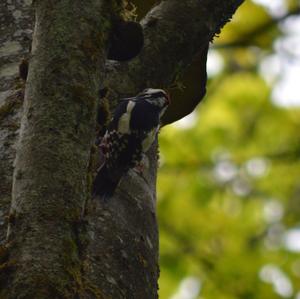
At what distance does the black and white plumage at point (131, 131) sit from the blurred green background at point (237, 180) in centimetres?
121

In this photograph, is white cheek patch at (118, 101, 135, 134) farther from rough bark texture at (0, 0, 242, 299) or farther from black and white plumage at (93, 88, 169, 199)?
rough bark texture at (0, 0, 242, 299)

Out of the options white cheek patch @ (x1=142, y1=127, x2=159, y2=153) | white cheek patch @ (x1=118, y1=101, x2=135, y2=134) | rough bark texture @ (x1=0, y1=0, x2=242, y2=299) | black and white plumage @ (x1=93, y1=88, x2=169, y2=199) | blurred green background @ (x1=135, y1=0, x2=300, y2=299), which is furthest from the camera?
blurred green background @ (x1=135, y1=0, x2=300, y2=299)

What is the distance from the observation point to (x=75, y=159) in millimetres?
2268

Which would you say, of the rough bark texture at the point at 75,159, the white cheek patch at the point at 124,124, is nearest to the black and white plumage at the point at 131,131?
the white cheek patch at the point at 124,124

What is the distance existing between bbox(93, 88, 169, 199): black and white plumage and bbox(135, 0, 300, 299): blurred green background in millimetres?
1208

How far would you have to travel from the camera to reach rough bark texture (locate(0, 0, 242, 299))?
2.11m

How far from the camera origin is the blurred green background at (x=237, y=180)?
6707 millimetres

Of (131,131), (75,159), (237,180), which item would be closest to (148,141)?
(131,131)

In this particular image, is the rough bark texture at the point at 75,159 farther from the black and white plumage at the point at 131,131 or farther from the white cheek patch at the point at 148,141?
the white cheek patch at the point at 148,141

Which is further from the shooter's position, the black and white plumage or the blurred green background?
the blurred green background

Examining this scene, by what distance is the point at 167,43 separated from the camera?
10.8ft

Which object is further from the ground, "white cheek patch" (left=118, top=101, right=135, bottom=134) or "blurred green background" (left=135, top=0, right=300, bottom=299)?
"blurred green background" (left=135, top=0, right=300, bottom=299)

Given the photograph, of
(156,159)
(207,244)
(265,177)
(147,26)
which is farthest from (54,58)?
(265,177)

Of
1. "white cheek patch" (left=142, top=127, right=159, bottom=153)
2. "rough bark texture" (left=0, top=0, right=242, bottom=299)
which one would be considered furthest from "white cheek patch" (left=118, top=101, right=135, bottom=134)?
"rough bark texture" (left=0, top=0, right=242, bottom=299)
